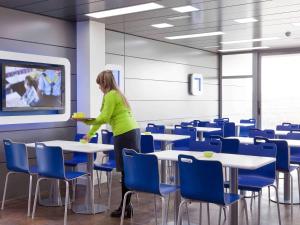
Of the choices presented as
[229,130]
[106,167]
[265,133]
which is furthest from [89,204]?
[229,130]

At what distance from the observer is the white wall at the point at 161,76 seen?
8211 millimetres

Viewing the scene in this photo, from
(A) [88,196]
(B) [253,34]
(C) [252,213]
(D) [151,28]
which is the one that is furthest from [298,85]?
(A) [88,196]

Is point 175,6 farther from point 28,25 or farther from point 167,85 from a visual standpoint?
point 167,85

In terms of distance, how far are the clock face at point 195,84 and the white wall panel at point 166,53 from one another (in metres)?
0.34

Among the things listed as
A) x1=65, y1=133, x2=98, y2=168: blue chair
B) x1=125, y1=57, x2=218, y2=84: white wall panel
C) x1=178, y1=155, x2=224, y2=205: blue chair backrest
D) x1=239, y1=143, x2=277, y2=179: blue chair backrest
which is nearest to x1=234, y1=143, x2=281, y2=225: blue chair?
x1=239, y1=143, x2=277, y2=179: blue chair backrest

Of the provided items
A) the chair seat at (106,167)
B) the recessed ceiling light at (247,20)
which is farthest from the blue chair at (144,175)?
the recessed ceiling light at (247,20)

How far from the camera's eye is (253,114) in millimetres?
11312

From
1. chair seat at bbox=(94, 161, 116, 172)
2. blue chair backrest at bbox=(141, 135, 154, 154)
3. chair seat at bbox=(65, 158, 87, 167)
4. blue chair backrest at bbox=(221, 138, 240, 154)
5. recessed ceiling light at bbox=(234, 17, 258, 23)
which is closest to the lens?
blue chair backrest at bbox=(221, 138, 240, 154)

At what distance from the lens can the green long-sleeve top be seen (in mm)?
4414

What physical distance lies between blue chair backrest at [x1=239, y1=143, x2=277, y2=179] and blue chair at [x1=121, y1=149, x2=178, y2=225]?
109 cm

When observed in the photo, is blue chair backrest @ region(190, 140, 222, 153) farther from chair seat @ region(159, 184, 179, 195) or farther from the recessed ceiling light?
the recessed ceiling light

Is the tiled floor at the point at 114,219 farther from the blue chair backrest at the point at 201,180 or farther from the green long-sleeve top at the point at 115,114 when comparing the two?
the blue chair backrest at the point at 201,180

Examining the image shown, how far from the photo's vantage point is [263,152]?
436 cm

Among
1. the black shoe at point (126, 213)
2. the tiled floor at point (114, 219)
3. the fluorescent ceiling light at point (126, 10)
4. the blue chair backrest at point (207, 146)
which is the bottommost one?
the tiled floor at point (114, 219)
